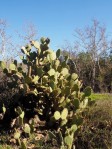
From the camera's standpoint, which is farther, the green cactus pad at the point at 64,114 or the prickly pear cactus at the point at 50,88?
the prickly pear cactus at the point at 50,88

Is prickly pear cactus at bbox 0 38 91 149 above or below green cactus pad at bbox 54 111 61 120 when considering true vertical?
above

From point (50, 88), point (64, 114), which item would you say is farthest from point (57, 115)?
point (50, 88)

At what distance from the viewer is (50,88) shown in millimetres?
7801

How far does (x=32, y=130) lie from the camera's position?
25.1ft

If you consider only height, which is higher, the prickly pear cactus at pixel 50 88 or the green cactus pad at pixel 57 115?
the prickly pear cactus at pixel 50 88

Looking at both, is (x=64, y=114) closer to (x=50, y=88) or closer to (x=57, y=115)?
(x=57, y=115)

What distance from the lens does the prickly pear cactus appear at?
25.5ft

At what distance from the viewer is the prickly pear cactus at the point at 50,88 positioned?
7.77 meters

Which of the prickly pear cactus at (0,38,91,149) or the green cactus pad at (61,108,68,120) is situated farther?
the prickly pear cactus at (0,38,91,149)

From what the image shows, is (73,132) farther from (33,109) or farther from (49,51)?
(49,51)

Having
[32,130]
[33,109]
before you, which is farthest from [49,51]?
[32,130]

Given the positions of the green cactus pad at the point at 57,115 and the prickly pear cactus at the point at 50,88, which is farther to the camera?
the prickly pear cactus at the point at 50,88

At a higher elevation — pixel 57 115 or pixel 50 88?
pixel 50 88

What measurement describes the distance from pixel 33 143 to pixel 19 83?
5.83 ft
